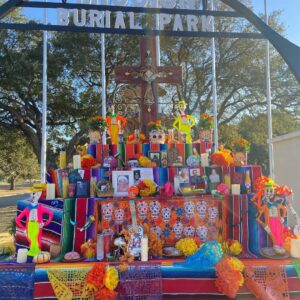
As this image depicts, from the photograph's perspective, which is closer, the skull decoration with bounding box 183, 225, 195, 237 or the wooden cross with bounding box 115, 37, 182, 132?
the skull decoration with bounding box 183, 225, 195, 237

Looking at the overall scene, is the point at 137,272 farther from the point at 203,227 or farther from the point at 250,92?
the point at 250,92

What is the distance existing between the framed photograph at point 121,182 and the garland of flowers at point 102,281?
1.28 metres

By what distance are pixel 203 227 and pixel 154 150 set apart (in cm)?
154

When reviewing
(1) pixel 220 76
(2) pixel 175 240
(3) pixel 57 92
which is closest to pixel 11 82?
(3) pixel 57 92

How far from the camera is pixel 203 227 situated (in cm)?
477

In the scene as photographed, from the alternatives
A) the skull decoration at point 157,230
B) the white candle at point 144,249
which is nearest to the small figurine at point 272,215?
the skull decoration at point 157,230

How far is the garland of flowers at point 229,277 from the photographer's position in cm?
372

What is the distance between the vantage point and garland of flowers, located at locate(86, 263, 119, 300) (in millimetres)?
3717

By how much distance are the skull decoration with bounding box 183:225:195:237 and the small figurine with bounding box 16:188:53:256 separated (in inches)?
69.6

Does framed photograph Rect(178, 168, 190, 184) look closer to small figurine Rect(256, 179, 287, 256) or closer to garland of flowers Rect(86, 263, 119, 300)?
small figurine Rect(256, 179, 287, 256)

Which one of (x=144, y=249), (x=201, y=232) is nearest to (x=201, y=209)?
(x=201, y=232)

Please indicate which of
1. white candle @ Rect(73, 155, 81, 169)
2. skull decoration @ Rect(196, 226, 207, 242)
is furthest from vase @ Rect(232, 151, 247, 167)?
white candle @ Rect(73, 155, 81, 169)

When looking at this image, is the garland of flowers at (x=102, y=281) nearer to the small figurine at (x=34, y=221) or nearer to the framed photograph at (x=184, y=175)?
the small figurine at (x=34, y=221)

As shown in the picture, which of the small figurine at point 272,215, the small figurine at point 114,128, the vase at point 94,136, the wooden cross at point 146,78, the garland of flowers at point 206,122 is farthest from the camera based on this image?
the wooden cross at point 146,78
